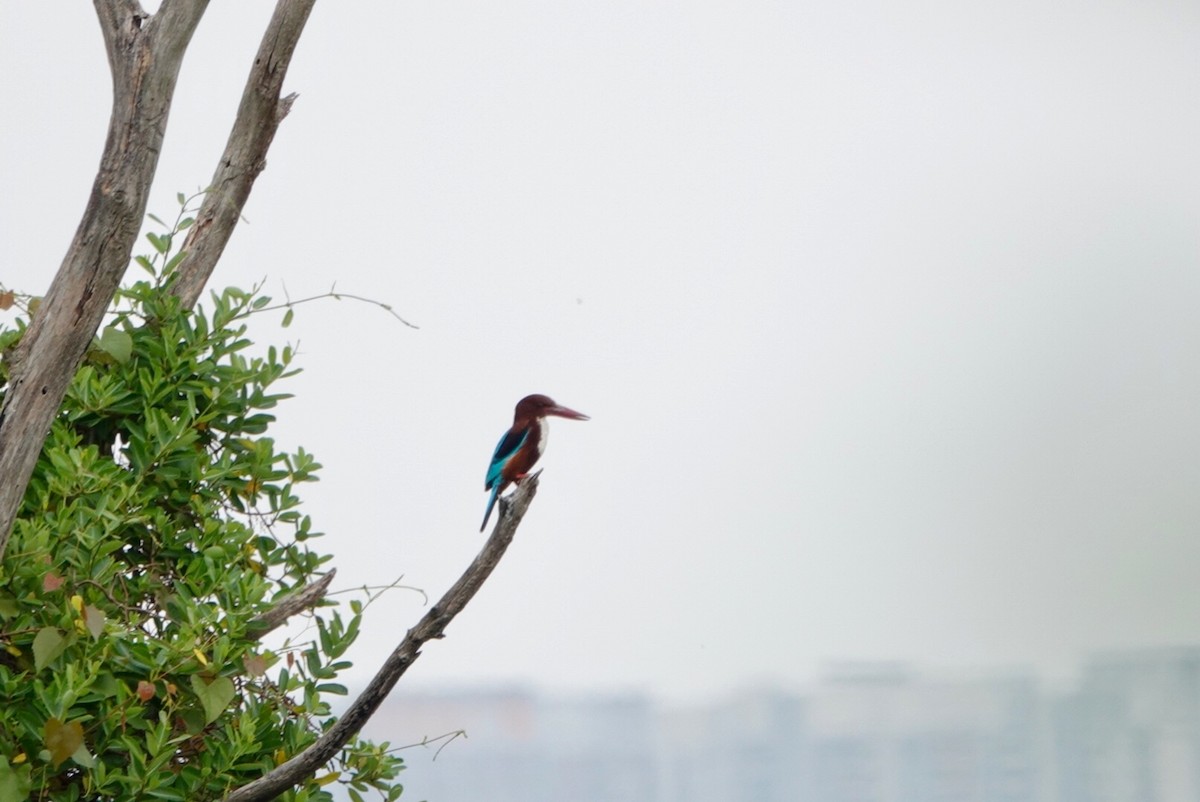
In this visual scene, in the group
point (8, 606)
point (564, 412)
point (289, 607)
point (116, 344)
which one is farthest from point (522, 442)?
point (8, 606)

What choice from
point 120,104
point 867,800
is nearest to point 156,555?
point 120,104

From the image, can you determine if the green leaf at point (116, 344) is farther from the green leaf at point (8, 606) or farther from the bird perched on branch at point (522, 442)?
the bird perched on branch at point (522, 442)

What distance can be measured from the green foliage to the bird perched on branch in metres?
0.24

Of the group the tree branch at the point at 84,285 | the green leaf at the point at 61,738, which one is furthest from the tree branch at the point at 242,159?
the green leaf at the point at 61,738

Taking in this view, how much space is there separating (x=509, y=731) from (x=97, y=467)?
1233mm

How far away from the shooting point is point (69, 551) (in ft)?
3.55

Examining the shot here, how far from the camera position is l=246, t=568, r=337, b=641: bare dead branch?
1.16 metres

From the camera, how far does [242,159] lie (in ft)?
4.57

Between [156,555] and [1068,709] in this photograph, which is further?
[1068,709]

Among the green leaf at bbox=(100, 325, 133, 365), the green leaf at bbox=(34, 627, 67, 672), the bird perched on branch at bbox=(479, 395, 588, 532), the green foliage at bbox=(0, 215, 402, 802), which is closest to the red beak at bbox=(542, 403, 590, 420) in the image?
the bird perched on branch at bbox=(479, 395, 588, 532)

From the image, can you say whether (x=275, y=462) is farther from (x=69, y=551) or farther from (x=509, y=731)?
(x=509, y=731)

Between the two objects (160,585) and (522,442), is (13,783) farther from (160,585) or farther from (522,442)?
(522,442)

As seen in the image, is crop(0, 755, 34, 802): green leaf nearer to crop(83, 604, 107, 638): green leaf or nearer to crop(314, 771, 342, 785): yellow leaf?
crop(83, 604, 107, 638): green leaf

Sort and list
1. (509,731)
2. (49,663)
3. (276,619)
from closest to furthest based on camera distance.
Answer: (49,663) → (276,619) → (509,731)
